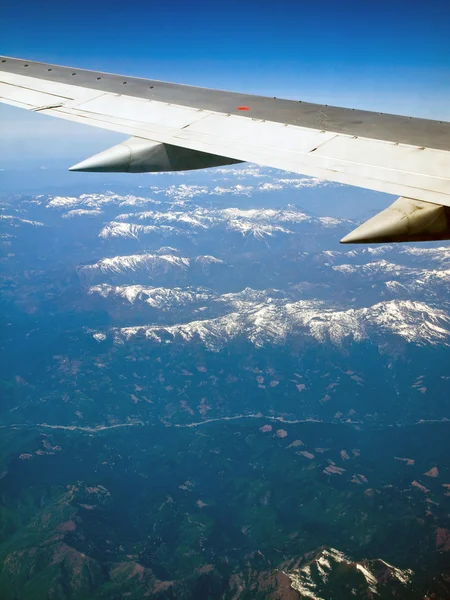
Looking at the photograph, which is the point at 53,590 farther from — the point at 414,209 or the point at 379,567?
the point at 414,209

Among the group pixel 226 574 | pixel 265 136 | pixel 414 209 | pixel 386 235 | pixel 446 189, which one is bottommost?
pixel 226 574

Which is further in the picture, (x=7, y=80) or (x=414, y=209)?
(x=7, y=80)

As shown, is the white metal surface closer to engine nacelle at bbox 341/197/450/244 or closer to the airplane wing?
the airplane wing

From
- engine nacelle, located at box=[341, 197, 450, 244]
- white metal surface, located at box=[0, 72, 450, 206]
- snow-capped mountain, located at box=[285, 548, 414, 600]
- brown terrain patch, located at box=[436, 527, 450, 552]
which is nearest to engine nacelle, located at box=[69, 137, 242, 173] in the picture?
white metal surface, located at box=[0, 72, 450, 206]

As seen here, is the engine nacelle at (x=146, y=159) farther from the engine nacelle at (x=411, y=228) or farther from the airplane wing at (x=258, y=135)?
the engine nacelle at (x=411, y=228)

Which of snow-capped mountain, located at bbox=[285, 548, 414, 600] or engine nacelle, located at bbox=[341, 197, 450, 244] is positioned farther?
snow-capped mountain, located at bbox=[285, 548, 414, 600]

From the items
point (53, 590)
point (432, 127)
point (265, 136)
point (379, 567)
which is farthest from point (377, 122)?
point (53, 590)

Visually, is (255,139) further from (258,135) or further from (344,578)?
(344,578)

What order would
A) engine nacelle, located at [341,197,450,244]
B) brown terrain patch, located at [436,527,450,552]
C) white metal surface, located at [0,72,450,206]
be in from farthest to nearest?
brown terrain patch, located at [436,527,450,552] → white metal surface, located at [0,72,450,206] → engine nacelle, located at [341,197,450,244]

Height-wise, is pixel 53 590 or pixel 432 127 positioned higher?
pixel 432 127
